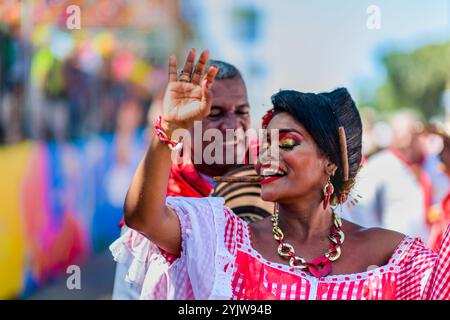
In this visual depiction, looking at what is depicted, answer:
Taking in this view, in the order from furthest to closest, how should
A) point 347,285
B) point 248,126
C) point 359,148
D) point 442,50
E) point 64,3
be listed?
point 442,50
point 64,3
point 248,126
point 359,148
point 347,285

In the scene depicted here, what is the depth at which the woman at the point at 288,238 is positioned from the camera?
7.11ft

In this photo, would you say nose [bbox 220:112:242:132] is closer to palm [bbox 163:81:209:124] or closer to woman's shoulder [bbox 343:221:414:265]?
woman's shoulder [bbox 343:221:414:265]

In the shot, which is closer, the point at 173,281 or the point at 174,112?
the point at 174,112

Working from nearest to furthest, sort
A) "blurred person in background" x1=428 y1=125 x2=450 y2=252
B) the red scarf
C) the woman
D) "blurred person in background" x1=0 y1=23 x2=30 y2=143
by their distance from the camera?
the woman
the red scarf
"blurred person in background" x1=428 y1=125 x2=450 y2=252
"blurred person in background" x1=0 y1=23 x2=30 y2=143

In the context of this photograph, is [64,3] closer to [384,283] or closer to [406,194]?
[406,194]

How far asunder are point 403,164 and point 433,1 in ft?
2.90

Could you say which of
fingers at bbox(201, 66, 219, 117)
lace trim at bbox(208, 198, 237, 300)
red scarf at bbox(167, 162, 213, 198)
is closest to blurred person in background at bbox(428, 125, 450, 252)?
red scarf at bbox(167, 162, 213, 198)

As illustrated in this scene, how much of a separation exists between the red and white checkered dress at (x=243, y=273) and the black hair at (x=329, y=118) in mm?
304

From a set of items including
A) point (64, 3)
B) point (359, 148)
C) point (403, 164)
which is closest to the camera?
point (359, 148)

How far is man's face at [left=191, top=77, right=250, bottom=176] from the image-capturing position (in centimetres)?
291

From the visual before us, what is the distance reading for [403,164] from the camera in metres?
4.54

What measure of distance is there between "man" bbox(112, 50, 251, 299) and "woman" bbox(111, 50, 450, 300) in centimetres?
54

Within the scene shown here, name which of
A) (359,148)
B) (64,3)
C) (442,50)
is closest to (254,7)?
(64,3)

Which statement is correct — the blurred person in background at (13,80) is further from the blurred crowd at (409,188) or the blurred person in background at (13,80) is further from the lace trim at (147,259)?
the lace trim at (147,259)
